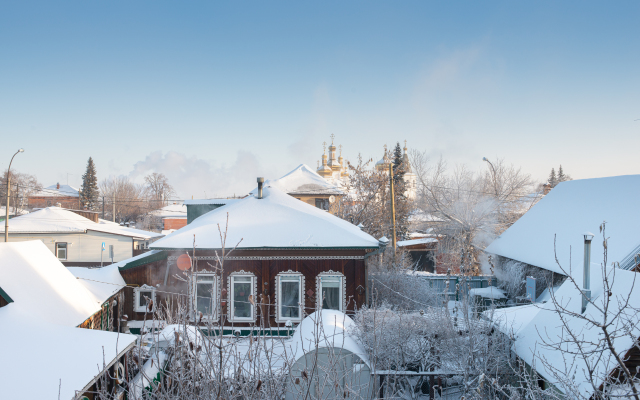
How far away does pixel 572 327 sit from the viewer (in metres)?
6.74

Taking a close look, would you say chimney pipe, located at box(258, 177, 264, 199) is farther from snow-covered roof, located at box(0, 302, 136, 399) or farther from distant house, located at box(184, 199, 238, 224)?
snow-covered roof, located at box(0, 302, 136, 399)

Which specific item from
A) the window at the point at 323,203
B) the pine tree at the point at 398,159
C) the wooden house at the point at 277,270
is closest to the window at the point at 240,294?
the wooden house at the point at 277,270

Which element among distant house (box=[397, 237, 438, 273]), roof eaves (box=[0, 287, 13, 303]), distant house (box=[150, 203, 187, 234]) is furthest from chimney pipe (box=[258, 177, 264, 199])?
distant house (box=[150, 203, 187, 234])

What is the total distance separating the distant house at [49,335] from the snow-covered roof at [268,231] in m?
2.85

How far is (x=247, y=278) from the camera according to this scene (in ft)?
42.7

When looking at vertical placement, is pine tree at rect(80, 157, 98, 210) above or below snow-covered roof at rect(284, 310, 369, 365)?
above

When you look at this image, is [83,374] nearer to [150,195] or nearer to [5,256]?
[5,256]

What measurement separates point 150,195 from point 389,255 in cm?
5895

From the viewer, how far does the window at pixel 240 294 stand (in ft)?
42.6

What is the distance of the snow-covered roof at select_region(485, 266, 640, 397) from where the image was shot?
18.7 feet

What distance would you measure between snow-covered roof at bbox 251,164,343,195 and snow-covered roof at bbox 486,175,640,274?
16.1 metres

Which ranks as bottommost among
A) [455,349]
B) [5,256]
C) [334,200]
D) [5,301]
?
[455,349]

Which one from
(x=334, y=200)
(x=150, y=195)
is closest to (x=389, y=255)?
(x=334, y=200)

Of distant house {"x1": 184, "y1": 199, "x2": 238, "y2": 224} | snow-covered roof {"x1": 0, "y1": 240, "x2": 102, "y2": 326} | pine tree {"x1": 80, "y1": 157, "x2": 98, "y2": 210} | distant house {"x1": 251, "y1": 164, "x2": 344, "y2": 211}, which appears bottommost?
snow-covered roof {"x1": 0, "y1": 240, "x2": 102, "y2": 326}
